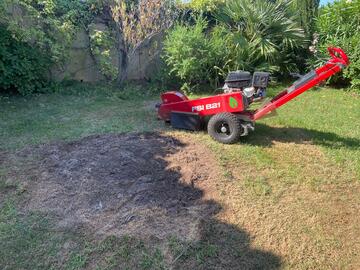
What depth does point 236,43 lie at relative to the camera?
7129 millimetres

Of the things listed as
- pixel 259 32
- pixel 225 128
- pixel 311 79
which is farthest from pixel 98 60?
pixel 311 79

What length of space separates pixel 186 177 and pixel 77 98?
3604 mm

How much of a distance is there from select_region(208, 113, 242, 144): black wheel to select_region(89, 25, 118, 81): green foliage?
3.51m

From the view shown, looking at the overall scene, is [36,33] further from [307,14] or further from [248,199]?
[307,14]

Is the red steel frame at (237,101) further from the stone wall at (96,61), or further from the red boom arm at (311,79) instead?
the stone wall at (96,61)

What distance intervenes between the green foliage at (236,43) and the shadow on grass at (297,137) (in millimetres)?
2323

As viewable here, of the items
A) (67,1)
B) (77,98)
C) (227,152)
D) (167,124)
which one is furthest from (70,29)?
(227,152)

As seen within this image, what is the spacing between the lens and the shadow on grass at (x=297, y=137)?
4508 mm

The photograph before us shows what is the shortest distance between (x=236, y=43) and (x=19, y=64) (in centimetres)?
397

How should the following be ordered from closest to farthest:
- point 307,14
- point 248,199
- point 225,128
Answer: point 248,199, point 225,128, point 307,14

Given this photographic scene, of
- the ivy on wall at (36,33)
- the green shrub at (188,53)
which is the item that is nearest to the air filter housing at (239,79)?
the green shrub at (188,53)

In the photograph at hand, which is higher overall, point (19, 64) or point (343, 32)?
point (343, 32)

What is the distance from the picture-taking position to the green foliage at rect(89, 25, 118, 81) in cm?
714

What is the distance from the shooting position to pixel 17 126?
4.88 metres
